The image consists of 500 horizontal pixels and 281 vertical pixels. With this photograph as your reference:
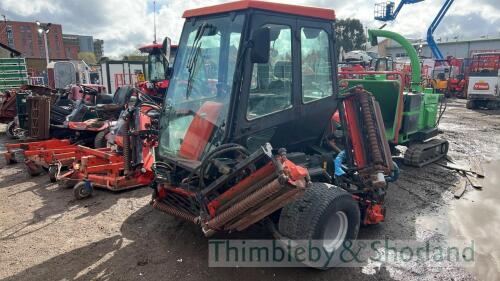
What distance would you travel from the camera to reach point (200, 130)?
140 inches

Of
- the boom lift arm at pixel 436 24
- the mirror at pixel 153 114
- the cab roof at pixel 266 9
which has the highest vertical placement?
the boom lift arm at pixel 436 24

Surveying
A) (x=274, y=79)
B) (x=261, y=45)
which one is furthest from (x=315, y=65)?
(x=261, y=45)

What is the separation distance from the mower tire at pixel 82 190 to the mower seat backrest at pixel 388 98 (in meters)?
5.04

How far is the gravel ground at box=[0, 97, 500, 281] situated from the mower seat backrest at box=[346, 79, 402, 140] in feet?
3.01

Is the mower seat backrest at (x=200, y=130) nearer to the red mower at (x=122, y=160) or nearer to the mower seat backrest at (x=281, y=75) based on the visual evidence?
the mower seat backrest at (x=281, y=75)

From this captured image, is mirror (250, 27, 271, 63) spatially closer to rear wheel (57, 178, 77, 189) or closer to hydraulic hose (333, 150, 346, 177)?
hydraulic hose (333, 150, 346, 177)

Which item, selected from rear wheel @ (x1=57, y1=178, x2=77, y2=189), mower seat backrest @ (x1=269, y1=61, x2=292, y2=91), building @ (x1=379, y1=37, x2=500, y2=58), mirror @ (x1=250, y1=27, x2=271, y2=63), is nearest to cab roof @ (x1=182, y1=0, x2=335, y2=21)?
mirror @ (x1=250, y1=27, x2=271, y2=63)

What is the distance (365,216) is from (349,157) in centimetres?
71

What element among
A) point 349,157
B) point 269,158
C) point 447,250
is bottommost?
point 447,250

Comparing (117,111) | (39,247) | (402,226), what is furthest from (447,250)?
(117,111)

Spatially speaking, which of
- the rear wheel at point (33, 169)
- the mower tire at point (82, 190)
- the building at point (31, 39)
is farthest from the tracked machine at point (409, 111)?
the building at point (31, 39)

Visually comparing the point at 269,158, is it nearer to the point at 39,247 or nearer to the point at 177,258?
the point at 177,258

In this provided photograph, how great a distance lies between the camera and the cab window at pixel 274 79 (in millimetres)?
3434

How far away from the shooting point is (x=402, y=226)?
14.8 feet
